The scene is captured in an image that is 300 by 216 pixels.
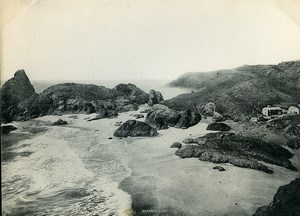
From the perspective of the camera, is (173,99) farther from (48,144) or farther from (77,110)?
(48,144)

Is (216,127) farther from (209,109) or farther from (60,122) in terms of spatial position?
(60,122)

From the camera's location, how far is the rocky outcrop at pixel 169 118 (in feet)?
13.5

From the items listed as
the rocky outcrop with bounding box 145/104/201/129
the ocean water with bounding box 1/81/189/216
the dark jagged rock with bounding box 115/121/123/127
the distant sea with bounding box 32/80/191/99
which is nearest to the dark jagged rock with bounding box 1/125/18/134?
the ocean water with bounding box 1/81/189/216

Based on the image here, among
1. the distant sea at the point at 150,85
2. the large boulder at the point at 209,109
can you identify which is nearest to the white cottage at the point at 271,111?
the large boulder at the point at 209,109

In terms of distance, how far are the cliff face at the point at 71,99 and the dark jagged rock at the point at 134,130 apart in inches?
7.3

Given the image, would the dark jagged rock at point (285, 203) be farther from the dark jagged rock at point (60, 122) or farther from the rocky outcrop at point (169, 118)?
the dark jagged rock at point (60, 122)

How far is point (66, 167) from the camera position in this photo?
389cm

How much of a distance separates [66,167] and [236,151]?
5.59 ft

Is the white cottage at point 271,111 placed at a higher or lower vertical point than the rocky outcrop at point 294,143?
higher

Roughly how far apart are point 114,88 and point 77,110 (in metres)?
0.45

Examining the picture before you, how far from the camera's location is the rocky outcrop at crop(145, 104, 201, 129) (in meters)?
4.12

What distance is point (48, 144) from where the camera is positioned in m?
3.96

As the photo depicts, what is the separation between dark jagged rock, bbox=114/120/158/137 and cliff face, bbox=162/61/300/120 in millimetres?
345

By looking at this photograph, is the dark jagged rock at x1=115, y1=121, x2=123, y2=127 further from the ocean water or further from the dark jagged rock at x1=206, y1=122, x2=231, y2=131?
the dark jagged rock at x1=206, y1=122, x2=231, y2=131
